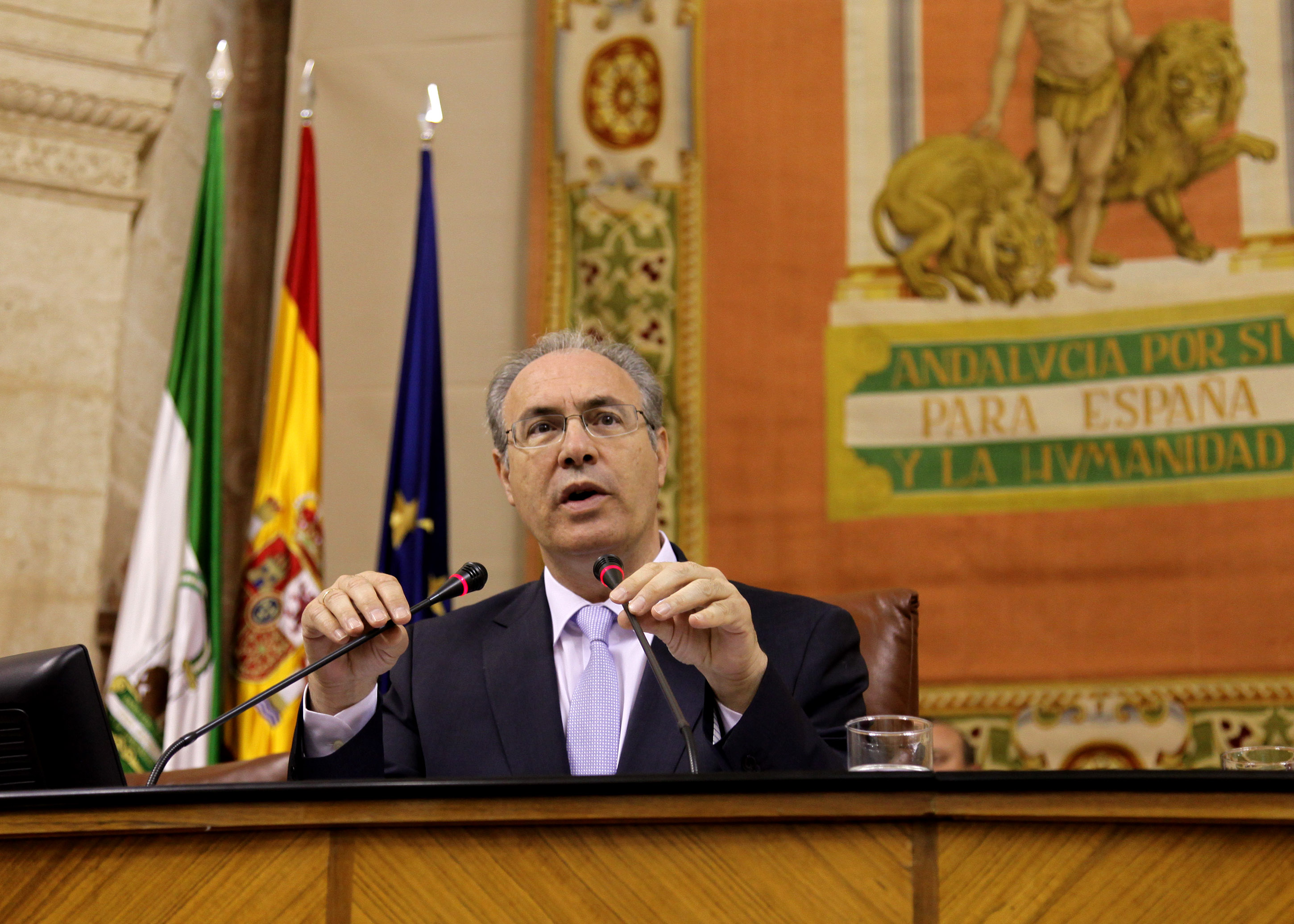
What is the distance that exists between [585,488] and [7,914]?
1.25m

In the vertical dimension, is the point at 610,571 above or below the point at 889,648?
above

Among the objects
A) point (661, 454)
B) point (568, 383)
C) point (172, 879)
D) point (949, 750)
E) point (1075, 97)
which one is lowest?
point (949, 750)

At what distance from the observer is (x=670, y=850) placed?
1172 millimetres

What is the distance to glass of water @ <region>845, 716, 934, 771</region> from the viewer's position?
4.74 ft

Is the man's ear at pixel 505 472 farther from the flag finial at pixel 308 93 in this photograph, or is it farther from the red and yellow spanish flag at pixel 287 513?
the flag finial at pixel 308 93

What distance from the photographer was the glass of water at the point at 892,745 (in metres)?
1.44

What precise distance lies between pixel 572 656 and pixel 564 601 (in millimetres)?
99

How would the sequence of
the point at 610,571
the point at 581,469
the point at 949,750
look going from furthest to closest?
the point at 949,750 < the point at 581,469 < the point at 610,571

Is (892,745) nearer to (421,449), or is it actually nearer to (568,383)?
(568,383)

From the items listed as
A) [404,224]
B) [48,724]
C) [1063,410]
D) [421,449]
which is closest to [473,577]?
[48,724]

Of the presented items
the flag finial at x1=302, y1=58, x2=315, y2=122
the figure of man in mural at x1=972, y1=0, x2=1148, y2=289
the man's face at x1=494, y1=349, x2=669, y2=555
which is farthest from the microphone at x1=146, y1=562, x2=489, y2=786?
the figure of man in mural at x1=972, y1=0, x2=1148, y2=289

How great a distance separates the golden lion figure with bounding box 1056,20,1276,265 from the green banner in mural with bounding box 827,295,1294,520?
0.85 feet

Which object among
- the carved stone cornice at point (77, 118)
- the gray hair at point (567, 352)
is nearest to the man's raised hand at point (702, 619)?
the gray hair at point (567, 352)

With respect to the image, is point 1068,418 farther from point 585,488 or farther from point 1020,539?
point 585,488
